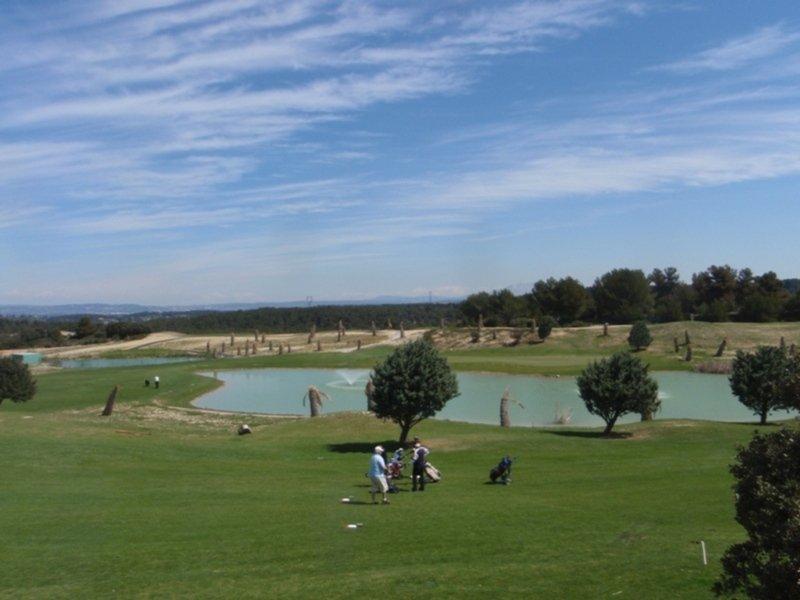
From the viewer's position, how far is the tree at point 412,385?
31.8 m

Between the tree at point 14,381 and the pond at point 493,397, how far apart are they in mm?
12343

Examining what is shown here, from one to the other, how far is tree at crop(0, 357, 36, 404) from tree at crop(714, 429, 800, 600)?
39.0 meters

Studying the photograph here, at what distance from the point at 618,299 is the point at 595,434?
282 feet

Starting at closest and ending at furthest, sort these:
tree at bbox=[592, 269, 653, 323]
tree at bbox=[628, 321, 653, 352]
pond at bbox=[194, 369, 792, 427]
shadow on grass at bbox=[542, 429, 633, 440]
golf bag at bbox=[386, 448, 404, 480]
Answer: golf bag at bbox=[386, 448, 404, 480]
shadow on grass at bbox=[542, 429, 633, 440]
pond at bbox=[194, 369, 792, 427]
tree at bbox=[628, 321, 653, 352]
tree at bbox=[592, 269, 653, 323]

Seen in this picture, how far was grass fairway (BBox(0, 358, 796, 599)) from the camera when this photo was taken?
12.6 metres

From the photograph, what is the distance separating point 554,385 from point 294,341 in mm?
64692

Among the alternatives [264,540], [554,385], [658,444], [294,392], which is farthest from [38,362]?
[264,540]

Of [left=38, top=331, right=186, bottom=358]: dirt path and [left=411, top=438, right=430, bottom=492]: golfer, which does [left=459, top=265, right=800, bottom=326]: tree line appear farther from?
[left=411, top=438, right=430, bottom=492]: golfer

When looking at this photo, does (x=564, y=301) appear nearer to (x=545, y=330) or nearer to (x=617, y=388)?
(x=545, y=330)

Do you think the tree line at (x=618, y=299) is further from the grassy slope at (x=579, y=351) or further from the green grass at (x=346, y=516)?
the green grass at (x=346, y=516)

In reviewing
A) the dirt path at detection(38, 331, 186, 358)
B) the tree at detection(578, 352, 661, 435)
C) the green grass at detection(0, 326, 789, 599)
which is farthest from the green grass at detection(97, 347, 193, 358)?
the tree at detection(578, 352, 661, 435)

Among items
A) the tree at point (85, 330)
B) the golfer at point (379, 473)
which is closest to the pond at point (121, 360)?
the tree at point (85, 330)

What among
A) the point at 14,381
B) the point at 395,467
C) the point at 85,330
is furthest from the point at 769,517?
the point at 85,330

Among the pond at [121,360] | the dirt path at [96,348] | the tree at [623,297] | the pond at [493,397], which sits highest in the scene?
the tree at [623,297]
